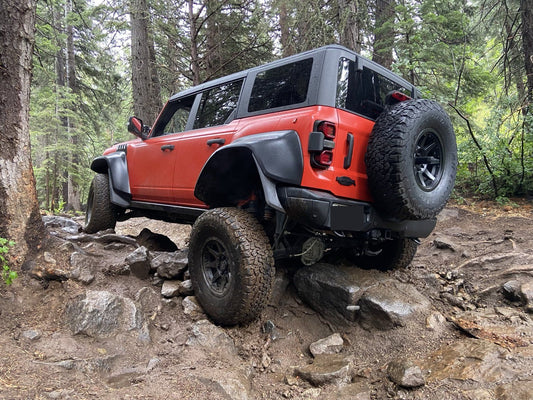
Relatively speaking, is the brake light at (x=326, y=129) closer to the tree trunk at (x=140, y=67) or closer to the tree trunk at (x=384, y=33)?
the tree trunk at (x=384, y=33)

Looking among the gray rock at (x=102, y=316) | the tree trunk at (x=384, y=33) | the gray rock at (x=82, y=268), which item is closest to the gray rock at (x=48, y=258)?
the gray rock at (x=82, y=268)

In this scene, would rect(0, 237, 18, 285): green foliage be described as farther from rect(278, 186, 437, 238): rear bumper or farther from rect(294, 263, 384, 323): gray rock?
rect(294, 263, 384, 323): gray rock

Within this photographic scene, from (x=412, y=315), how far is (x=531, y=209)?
4706mm

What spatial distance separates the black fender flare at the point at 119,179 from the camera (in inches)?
190

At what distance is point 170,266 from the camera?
352 cm

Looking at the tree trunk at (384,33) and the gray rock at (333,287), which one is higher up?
the tree trunk at (384,33)

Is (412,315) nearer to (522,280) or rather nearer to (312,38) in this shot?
(522,280)

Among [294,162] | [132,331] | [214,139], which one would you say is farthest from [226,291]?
[214,139]

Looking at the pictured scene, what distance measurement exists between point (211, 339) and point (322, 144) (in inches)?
68.1

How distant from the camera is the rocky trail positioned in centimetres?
211

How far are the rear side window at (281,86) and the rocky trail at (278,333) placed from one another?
1685 mm

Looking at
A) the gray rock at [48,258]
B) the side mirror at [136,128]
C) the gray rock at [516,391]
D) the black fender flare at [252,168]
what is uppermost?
the side mirror at [136,128]

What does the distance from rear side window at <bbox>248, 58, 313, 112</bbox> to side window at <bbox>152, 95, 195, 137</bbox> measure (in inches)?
50.3

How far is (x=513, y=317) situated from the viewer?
9.34 ft
